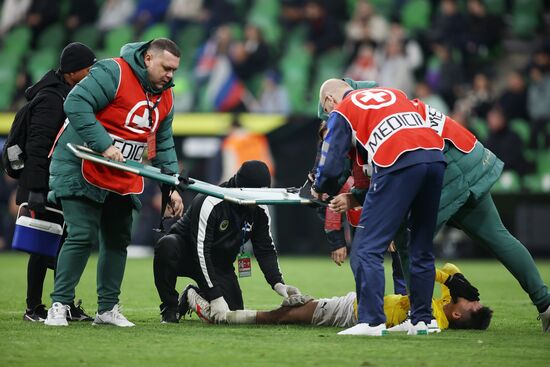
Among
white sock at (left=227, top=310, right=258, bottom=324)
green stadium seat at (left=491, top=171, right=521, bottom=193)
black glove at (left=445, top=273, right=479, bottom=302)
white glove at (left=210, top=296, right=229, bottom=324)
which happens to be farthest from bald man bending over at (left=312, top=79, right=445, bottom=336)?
green stadium seat at (left=491, top=171, right=521, bottom=193)

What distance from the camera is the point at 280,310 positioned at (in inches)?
315

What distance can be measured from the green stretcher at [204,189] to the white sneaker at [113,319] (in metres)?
1.04

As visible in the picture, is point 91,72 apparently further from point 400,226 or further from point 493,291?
point 493,291

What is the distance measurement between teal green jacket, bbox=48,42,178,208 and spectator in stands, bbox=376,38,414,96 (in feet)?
39.1

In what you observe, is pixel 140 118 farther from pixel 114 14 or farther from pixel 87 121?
pixel 114 14

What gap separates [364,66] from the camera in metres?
19.5

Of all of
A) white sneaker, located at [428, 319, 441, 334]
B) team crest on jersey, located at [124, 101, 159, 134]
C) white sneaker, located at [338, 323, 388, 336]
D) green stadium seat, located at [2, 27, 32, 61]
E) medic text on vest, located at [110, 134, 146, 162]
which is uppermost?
green stadium seat, located at [2, 27, 32, 61]

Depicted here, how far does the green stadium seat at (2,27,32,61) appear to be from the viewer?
21.2 meters

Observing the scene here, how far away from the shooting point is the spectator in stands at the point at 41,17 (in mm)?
21344

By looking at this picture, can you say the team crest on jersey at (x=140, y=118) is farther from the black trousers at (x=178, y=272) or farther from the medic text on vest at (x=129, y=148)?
the black trousers at (x=178, y=272)

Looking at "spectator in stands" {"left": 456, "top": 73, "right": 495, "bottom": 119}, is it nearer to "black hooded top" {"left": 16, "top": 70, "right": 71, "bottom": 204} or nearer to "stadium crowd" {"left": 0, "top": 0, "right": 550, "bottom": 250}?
"stadium crowd" {"left": 0, "top": 0, "right": 550, "bottom": 250}

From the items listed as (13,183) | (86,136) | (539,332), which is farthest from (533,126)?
(86,136)

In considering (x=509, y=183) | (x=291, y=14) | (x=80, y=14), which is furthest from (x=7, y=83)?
(x=509, y=183)

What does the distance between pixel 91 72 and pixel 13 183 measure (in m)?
11.2
